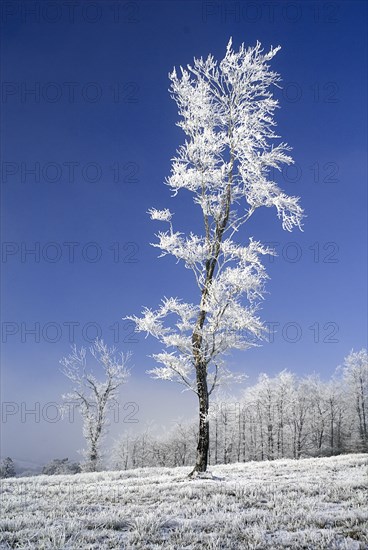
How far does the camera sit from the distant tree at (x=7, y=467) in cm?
5384

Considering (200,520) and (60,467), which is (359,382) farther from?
(200,520)

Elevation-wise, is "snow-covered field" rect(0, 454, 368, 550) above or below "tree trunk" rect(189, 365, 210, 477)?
below

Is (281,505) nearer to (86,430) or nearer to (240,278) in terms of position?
(240,278)

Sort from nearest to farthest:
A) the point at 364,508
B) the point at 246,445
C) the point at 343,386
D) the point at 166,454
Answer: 1. the point at 364,508
2. the point at 343,386
3. the point at 246,445
4. the point at 166,454

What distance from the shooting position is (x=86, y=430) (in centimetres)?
4409

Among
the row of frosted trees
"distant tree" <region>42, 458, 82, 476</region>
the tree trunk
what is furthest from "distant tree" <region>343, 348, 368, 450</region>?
the tree trunk

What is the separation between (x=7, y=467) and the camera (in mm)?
55156

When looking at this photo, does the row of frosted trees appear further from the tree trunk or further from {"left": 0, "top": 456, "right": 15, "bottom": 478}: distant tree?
the tree trunk

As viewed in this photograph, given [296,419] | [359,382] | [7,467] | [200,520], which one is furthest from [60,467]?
[200,520]

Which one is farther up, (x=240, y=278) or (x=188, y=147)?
(x=188, y=147)

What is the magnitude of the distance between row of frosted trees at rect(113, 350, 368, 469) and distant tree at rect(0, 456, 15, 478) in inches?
1221

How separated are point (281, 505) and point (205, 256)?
442 inches

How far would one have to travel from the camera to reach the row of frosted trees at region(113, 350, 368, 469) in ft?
208

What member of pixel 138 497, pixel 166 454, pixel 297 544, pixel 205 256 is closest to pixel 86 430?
pixel 205 256
